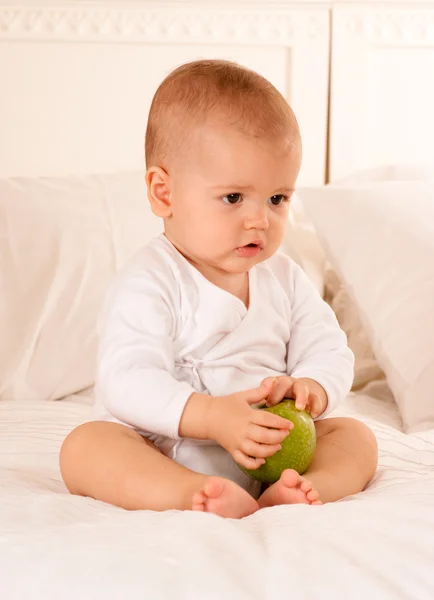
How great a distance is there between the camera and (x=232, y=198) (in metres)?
1.30

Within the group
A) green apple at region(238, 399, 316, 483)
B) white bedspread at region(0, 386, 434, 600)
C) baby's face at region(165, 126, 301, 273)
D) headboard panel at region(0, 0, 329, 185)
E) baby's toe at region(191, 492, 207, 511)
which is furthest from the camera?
headboard panel at region(0, 0, 329, 185)

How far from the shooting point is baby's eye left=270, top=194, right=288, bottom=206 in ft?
4.34

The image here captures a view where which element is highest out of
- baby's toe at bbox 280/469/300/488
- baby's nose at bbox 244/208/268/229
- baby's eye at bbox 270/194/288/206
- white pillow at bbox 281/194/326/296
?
baby's eye at bbox 270/194/288/206

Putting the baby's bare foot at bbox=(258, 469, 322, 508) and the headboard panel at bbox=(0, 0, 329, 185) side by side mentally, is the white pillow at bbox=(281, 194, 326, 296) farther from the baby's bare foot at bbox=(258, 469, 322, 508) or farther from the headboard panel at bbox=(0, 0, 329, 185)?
the baby's bare foot at bbox=(258, 469, 322, 508)

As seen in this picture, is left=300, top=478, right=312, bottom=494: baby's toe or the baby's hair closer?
left=300, top=478, right=312, bottom=494: baby's toe

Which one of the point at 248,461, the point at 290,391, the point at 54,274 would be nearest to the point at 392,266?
the point at 54,274

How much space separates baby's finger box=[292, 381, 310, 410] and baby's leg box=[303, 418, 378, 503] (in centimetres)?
9

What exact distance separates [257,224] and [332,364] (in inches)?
10.4

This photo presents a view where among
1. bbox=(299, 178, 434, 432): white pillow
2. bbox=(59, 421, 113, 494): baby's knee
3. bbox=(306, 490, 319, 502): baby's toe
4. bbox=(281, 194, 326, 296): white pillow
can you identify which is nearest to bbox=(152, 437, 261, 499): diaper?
bbox=(59, 421, 113, 494): baby's knee

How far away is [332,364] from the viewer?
142cm

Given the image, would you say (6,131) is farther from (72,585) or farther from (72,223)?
(72,585)

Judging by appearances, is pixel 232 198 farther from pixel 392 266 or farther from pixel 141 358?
pixel 392 266

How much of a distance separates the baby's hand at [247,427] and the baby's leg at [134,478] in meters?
0.05

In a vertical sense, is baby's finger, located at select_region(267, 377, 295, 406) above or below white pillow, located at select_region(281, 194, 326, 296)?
above
